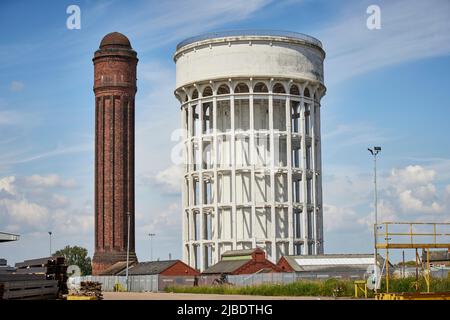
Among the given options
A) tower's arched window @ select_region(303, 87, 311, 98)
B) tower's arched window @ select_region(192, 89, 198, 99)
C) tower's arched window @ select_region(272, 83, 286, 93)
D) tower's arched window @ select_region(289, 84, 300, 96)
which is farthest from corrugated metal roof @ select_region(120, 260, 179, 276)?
tower's arched window @ select_region(303, 87, 311, 98)

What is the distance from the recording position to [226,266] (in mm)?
76562

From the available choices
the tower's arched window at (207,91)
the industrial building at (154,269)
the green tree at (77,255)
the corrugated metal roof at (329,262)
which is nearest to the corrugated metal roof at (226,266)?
the industrial building at (154,269)

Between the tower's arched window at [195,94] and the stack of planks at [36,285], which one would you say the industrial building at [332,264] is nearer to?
the tower's arched window at [195,94]

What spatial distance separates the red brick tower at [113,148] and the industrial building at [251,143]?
1534 centimetres

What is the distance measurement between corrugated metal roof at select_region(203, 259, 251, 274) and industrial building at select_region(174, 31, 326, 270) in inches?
142

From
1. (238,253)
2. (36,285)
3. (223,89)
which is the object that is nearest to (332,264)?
(238,253)

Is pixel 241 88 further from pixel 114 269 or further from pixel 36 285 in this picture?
pixel 36 285

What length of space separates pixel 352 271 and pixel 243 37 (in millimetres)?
27083

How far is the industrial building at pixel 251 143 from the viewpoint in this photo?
82.3 meters

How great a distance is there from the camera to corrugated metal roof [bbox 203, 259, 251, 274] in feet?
245

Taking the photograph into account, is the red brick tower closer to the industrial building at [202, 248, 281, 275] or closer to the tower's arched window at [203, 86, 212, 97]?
the tower's arched window at [203, 86, 212, 97]

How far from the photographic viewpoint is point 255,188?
8306cm

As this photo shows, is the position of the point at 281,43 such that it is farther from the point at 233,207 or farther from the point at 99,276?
the point at 99,276
